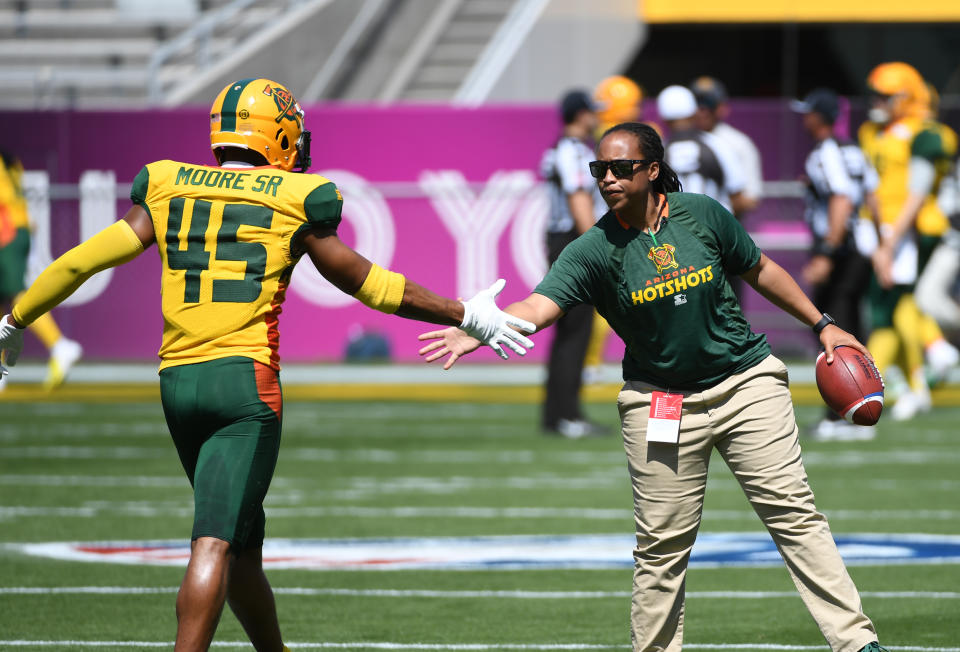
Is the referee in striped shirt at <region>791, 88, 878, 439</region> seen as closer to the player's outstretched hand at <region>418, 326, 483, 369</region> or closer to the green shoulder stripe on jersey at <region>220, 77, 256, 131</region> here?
the player's outstretched hand at <region>418, 326, 483, 369</region>

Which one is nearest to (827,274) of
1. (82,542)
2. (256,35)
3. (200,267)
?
(82,542)

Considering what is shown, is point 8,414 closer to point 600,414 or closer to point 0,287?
point 0,287

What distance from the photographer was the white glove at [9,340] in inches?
226

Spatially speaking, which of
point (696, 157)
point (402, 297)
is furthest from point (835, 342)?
point (696, 157)

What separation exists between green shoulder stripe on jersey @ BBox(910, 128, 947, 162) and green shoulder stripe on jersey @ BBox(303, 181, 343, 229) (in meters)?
9.57

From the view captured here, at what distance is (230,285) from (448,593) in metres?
2.69

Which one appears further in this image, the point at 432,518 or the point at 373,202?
the point at 373,202

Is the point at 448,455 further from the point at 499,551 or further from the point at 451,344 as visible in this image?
the point at 451,344

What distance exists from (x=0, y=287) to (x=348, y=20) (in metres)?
9.22

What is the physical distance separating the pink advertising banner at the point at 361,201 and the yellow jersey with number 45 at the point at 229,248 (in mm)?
14470

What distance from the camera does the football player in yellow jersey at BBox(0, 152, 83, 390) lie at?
1611 cm

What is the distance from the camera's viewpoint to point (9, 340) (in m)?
5.79

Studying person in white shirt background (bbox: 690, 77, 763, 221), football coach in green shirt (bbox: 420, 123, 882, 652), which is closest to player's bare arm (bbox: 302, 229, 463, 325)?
football coach in green shirt (bbox: 420, 123, 882, 652)

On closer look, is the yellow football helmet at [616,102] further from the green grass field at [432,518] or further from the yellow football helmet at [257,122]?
the yellow football helmet at [257,122]
